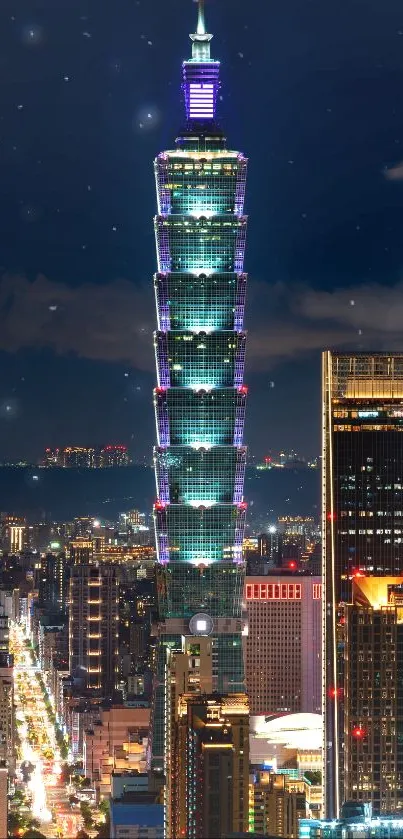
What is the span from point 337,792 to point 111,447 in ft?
18.5

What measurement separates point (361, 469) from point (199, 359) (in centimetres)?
284

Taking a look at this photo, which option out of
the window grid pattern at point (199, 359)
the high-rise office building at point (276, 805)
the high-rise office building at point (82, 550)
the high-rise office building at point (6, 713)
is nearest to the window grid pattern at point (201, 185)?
the window grid pattern at point (199, 359)

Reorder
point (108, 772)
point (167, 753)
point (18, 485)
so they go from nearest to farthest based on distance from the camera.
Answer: point (167, 753)
point (108, 772)
point (18, 485)

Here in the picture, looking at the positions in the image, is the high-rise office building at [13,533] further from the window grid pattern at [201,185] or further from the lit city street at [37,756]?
the window grid pattern at [201,185]

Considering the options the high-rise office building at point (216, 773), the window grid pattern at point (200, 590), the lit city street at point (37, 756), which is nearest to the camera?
the high-rise office building at point (216, 773)

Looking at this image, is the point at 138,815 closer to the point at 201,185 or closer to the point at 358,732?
the point at 358,732

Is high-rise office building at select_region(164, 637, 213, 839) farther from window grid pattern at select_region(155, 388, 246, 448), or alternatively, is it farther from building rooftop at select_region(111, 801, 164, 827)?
window grid pattern at select_region(155, 388, 246, 448)

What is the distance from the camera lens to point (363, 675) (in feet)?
48.9

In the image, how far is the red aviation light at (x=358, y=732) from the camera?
48.9ft

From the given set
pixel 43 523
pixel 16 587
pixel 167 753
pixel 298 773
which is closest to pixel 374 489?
pixel 298 773

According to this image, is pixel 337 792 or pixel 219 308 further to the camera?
pixel 219 308

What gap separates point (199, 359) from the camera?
19344 mm

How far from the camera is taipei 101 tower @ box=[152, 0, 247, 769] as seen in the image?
62.7ft

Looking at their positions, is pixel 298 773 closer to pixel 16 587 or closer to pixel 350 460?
pixel 350 460
